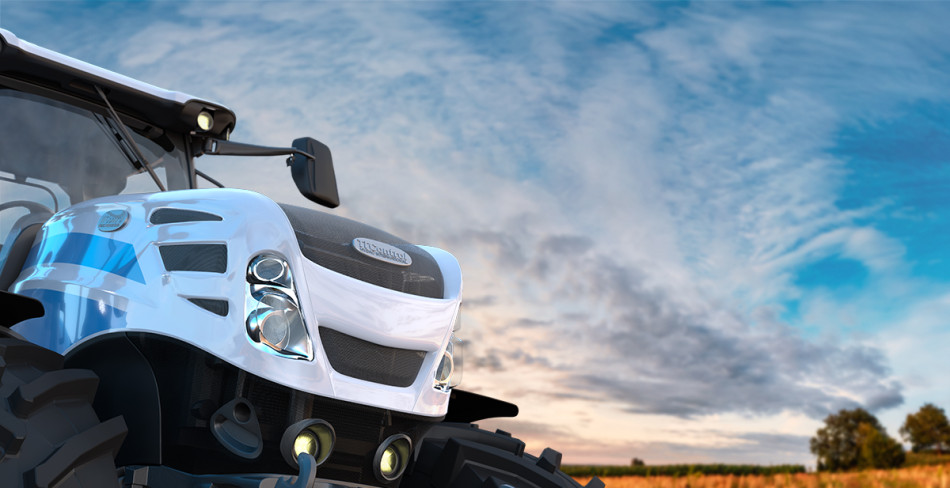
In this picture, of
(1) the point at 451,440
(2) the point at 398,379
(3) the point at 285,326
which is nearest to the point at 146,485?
(3) the point at 285,326

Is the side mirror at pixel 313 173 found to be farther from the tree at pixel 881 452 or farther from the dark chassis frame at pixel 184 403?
the tree at pixel 881 452

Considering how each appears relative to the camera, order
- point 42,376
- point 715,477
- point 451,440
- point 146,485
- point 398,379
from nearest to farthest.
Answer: point 42,376 < point 146,485 < point 398,379 < point 451,440 < point 715,477

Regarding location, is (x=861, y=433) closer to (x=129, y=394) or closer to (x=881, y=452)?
(x=881, y=452)

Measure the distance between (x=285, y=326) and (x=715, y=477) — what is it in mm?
12567

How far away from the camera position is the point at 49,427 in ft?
10.6

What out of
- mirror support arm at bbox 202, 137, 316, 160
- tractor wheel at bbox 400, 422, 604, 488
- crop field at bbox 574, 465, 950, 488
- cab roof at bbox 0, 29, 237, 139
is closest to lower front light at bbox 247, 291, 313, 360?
tractor wheel at bbox 400, 422, 604, 488

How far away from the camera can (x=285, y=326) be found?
11.7ft

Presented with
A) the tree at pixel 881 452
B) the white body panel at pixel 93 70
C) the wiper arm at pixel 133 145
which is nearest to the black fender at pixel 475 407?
the wiper arm at pixel 133 145

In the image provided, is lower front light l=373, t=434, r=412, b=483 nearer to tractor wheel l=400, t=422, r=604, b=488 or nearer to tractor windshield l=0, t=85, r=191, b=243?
tractor wheel l=400, t=422, r=604, b=488

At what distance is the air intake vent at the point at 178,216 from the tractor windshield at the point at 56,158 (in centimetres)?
120

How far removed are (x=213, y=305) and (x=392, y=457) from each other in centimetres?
111

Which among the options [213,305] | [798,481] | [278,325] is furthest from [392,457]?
[798,481]

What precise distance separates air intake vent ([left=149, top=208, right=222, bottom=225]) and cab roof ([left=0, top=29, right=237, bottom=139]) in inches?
57.3

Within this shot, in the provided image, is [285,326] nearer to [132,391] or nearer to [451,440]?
[132,391]
